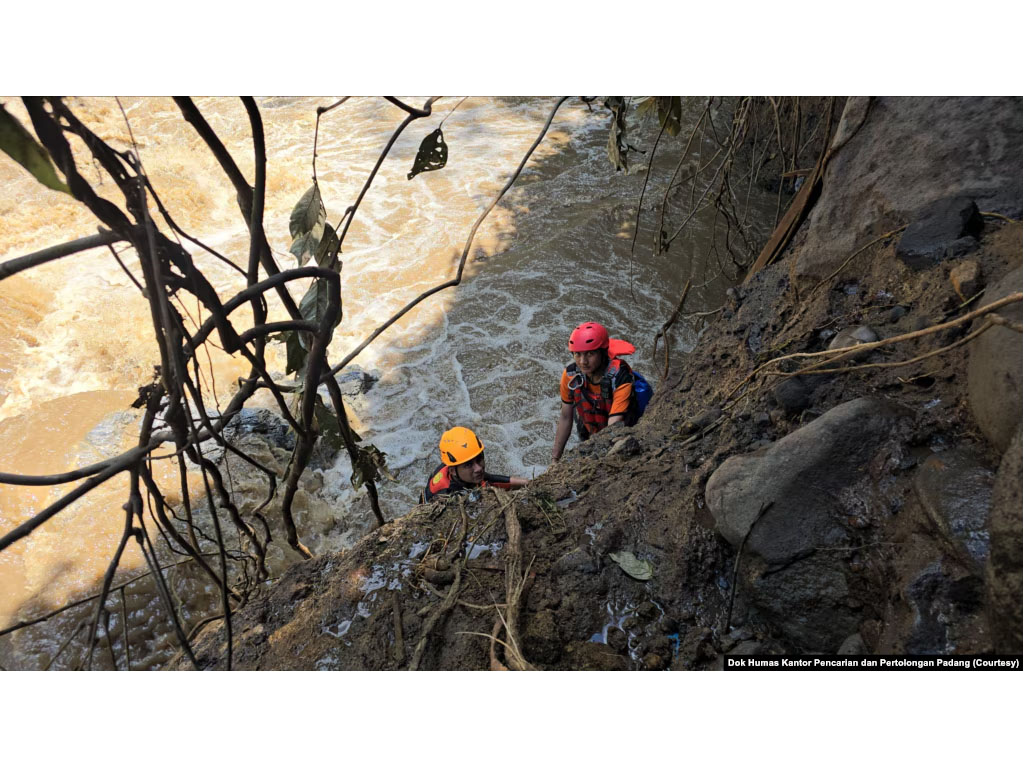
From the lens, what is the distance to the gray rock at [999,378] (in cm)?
142

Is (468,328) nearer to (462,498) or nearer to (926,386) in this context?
(462,498)

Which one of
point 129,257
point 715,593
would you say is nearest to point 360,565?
point 715,593

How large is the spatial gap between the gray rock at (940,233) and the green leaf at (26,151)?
2183 millimetres

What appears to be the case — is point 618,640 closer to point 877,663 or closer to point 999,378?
point 877,663

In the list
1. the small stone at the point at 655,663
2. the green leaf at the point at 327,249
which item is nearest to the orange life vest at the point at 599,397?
the small stone at the point at 655,663

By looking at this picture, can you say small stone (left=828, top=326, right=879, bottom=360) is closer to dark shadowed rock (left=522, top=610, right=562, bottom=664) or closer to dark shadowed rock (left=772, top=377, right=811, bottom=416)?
dark shadowed rock (left=772, top=377, right=811, bottom=416)

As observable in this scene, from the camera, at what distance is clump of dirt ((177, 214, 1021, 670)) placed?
1.55 meters

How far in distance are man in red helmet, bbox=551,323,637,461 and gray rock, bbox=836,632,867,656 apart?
A: 201 centimetres

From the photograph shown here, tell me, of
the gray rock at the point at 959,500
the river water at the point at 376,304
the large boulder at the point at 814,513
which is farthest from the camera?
the river water at the point at 376,304

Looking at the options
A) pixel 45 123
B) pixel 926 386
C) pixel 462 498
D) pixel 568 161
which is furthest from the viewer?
pixel 568 161

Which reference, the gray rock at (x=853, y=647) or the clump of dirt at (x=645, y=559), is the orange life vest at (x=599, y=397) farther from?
the gray rock at (x=853, y=647)

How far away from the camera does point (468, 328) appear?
20.4 feet

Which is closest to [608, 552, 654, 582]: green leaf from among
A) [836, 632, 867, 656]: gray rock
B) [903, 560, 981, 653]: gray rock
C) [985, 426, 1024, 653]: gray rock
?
[836, 632, 867, 656]: gray rock
